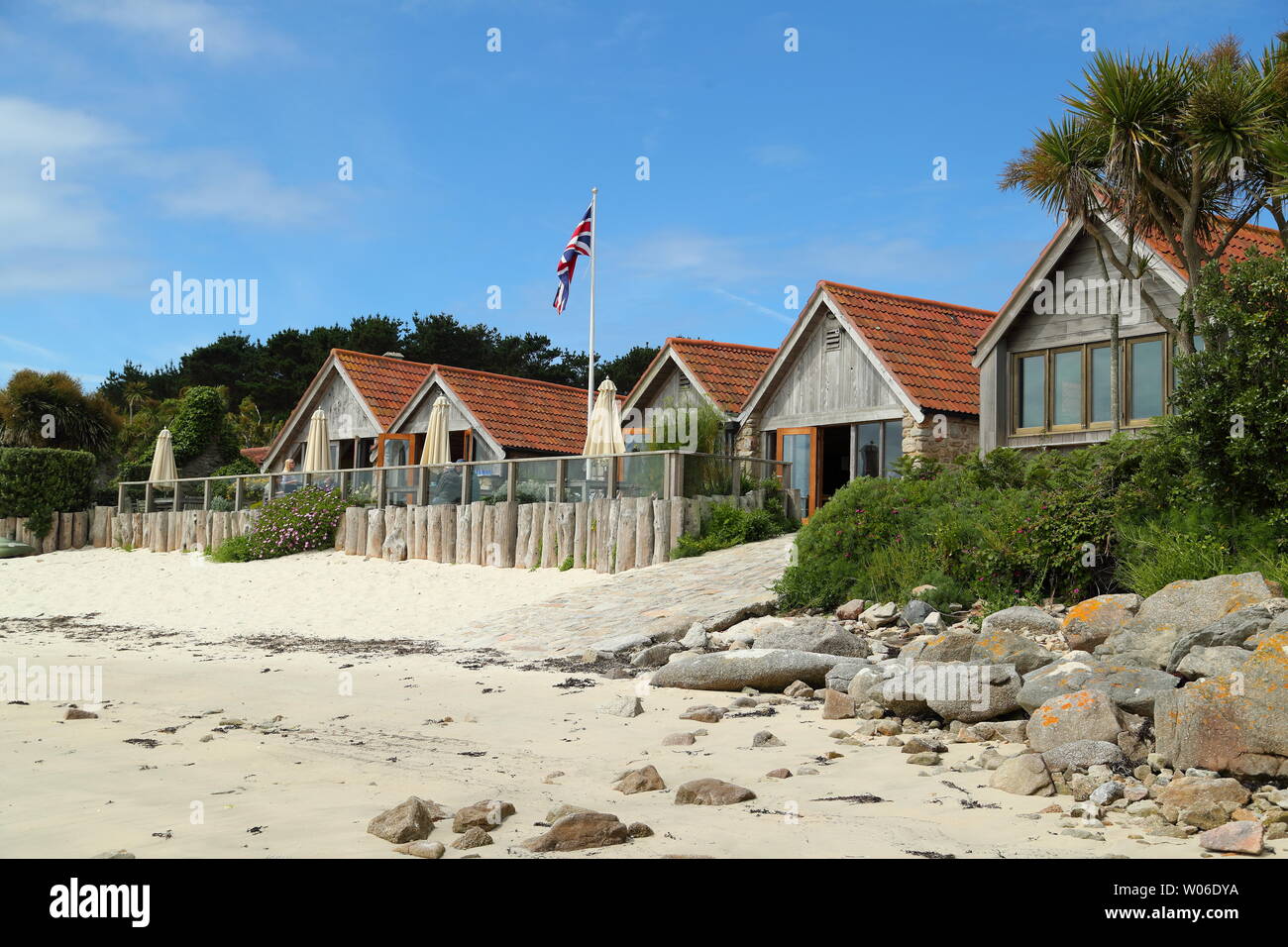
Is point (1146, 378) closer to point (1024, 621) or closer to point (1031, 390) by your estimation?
point (1031, 390)

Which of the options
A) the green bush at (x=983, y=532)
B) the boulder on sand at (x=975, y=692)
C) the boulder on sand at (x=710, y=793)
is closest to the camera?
the boulder on sand at (x=710, y=793)

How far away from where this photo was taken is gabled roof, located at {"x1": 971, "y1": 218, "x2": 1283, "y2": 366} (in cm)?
1812

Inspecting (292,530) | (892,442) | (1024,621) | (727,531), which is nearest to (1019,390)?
(892,442)

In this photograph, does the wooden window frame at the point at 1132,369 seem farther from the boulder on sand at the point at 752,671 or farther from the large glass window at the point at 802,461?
the boulder on sand at the point at 752,671

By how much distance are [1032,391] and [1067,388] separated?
2.25 feet

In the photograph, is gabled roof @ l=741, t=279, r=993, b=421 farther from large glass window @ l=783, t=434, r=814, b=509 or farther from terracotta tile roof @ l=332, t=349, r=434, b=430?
terracotta tile roof @ l=332, t=349, r=434, b=430

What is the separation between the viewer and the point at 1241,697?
6062 millimetres

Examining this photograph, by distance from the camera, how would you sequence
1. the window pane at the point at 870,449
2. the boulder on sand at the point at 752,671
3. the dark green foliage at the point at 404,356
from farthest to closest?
the dark green foliage at the point at 404,356, the window pane at the point at 870,449, the boulder on sand at the point at 752,671

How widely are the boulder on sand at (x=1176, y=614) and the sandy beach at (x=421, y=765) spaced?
81.9 inches

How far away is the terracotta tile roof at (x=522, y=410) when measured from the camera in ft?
98.8

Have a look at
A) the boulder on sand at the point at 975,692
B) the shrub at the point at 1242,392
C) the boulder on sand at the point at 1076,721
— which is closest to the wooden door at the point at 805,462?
the shrub at the point at 1242,392

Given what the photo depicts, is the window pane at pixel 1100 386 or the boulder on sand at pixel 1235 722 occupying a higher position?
the window pane at pixel 1100 386
